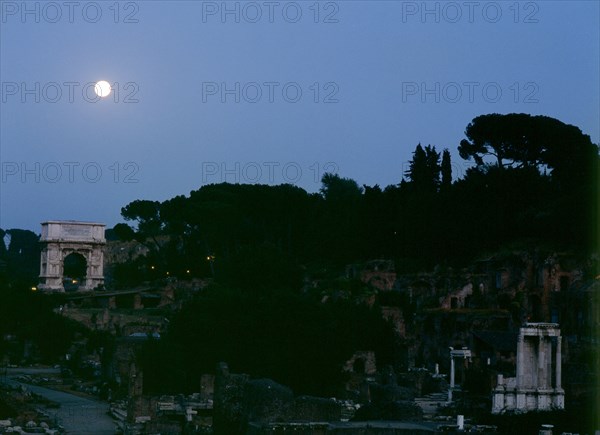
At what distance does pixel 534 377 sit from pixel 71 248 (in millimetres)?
49005

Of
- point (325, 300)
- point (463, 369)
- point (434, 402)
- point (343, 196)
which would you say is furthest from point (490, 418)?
point (343, 196)

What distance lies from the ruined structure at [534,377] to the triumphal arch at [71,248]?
149 feet

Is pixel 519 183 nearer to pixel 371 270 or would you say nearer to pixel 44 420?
pixel 371 270

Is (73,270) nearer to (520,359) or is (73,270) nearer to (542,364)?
(520,359)

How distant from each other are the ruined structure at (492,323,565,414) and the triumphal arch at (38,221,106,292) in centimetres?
4556

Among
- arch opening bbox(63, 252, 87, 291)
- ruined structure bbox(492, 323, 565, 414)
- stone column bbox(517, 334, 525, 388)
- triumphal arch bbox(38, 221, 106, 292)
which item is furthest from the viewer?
arch opening bbox(63, 252, 87, 291)

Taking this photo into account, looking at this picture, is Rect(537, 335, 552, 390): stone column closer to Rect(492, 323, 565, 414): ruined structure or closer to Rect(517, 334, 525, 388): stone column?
Rect(492, 323, 565, 414): ruined structure

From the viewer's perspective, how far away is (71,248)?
7719 centimetres

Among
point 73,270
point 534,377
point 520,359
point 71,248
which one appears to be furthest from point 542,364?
point 73,270

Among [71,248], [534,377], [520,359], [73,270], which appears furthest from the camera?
[73,270]

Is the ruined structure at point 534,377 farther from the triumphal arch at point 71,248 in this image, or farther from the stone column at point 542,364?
the triumphal arch at point 71,248

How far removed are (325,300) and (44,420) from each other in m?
17.7

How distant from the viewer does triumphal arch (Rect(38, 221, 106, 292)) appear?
75.6 meters

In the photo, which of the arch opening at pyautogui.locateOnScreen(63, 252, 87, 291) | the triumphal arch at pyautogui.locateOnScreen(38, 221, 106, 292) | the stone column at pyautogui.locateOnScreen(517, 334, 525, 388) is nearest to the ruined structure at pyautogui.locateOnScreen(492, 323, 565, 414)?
the stone column at pyautogui.locateOnScreen(517, 334, 525, 388)
